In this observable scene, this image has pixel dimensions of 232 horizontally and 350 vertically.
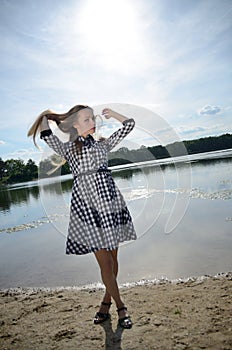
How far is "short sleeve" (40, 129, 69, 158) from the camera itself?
3.13 meters

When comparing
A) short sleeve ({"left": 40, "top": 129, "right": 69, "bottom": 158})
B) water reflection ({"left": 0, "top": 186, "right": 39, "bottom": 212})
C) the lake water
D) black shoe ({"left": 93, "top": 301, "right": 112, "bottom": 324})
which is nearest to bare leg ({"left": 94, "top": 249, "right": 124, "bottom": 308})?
black shoe ({"left": 93, "top": 301, "right": 112, "bottom": 324})

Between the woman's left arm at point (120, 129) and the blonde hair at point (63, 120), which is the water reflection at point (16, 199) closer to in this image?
the blonde hair at point (63, 120)

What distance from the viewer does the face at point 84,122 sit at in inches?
127

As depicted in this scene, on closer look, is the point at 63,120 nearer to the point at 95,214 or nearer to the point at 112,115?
the point at 112,115

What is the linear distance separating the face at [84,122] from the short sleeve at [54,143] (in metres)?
0.20

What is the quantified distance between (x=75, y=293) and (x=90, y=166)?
2290 mm

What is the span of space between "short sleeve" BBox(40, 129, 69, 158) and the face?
20 cm

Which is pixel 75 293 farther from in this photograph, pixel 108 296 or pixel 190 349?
pixel 190 349

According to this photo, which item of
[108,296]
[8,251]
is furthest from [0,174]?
[108,296]

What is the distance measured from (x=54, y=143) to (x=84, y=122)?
1.23ft

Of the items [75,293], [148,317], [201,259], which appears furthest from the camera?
[201,259]

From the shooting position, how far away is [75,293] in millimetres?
4527

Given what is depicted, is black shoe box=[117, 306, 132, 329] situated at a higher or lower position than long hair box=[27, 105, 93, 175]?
lower

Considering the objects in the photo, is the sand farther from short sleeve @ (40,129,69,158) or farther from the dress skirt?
short sleeve @ (40,129,69,158)
